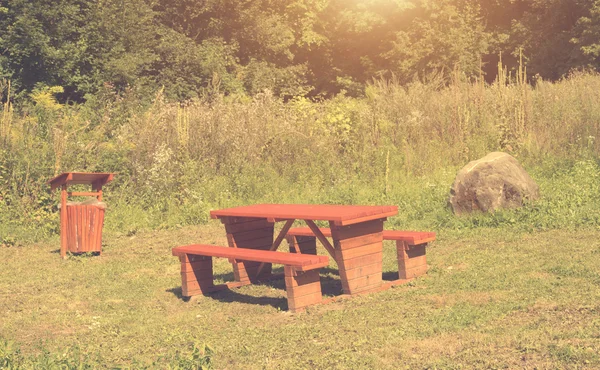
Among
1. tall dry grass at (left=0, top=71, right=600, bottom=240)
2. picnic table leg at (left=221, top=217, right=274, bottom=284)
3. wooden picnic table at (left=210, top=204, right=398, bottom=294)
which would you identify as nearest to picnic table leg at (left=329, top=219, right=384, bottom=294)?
wooden picnic table at (left=210, top=204, right=398, bottom=294)

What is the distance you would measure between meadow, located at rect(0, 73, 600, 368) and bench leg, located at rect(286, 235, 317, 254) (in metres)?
0.53

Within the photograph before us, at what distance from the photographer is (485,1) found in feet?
129

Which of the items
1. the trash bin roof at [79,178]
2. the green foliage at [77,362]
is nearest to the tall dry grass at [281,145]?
the trash bin roof at [79,178]

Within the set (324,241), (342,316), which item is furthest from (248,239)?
(342,316)

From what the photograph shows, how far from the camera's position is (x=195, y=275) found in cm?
832

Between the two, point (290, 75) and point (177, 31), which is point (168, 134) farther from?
point (290, 75)

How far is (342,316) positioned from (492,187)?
16.2ft

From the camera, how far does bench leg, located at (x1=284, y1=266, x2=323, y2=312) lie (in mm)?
7207

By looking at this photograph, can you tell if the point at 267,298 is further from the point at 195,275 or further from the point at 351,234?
the point at 351,234

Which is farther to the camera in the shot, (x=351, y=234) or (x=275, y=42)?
(x=275, y=42)

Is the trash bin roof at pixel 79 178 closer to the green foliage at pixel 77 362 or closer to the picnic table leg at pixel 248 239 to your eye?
the picnic table leg at pixel 248 239

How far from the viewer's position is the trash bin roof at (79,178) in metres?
11.1

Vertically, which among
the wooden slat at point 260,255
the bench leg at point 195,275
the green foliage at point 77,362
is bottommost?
the bench leg at point 195,275

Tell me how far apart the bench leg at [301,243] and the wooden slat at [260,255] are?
131cm
